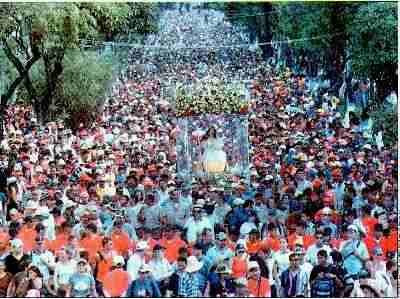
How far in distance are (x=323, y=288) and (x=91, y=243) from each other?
246 cm

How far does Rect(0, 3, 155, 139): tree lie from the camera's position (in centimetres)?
1205

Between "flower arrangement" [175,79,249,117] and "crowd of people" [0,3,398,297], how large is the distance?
8.3 inches

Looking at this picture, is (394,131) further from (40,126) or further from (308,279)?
(40,126)

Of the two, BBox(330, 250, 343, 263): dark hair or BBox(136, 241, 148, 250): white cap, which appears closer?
BBox(330, 250, 343, 263): dark hair

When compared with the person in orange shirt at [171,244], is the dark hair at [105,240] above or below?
above

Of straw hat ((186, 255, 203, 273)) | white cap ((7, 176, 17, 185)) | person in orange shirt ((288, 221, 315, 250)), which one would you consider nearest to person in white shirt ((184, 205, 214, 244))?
straw hat ((186, 255, 203, 273))

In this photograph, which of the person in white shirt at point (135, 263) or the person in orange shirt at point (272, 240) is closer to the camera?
the person in white shirt at point (135, 263)

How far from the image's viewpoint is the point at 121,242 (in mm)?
10500

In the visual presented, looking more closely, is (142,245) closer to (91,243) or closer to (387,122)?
(91,243)

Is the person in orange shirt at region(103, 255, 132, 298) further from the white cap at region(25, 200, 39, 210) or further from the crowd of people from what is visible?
the white cap at region(25, 200, 39, 210)

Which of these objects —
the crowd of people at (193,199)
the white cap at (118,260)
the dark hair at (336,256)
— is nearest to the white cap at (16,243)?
the crowd of people at (193,199)

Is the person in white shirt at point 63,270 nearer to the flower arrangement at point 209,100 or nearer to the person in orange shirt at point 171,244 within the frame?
the person in orange shirt at point 171,244

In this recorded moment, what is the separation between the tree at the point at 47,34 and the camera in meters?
12.1

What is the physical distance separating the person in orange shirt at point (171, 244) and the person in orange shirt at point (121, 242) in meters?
0.35
